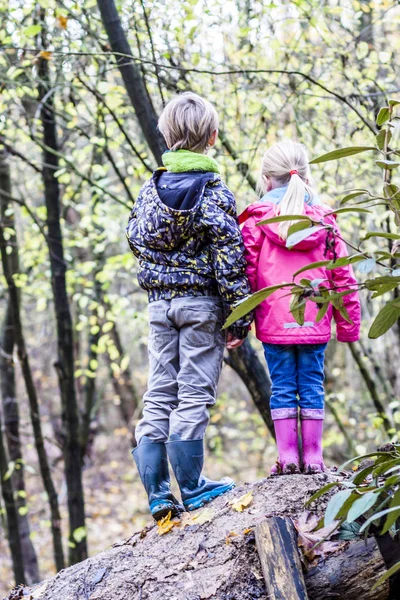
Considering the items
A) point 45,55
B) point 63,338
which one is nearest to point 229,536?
point 45,55

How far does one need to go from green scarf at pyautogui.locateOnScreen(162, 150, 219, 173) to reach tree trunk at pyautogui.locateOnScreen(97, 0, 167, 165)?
971 millimetres

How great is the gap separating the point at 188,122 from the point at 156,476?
1.65m

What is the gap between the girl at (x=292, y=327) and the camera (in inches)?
123

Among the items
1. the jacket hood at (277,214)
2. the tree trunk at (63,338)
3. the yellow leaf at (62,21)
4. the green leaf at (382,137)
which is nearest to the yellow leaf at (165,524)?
the jacket hood at (277,214)

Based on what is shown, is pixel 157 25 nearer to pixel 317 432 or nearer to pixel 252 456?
pixel 317 432

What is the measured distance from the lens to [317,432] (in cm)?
317

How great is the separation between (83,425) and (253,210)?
20.6ft

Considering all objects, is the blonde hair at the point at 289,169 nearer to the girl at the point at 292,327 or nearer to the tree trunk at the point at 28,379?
the girl at the point at 292,327

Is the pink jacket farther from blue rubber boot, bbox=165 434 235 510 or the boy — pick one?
blue rubber boot, bbox=165 434 235 510

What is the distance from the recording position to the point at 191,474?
10.4ft

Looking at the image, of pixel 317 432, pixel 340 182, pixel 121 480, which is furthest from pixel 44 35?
pixel 121 480

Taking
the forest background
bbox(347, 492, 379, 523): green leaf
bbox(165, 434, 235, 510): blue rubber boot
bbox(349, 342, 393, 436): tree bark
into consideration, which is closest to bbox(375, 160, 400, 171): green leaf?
the forest background

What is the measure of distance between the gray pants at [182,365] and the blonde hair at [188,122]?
74 cm

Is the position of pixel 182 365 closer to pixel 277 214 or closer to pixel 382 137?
pixel 277 214
